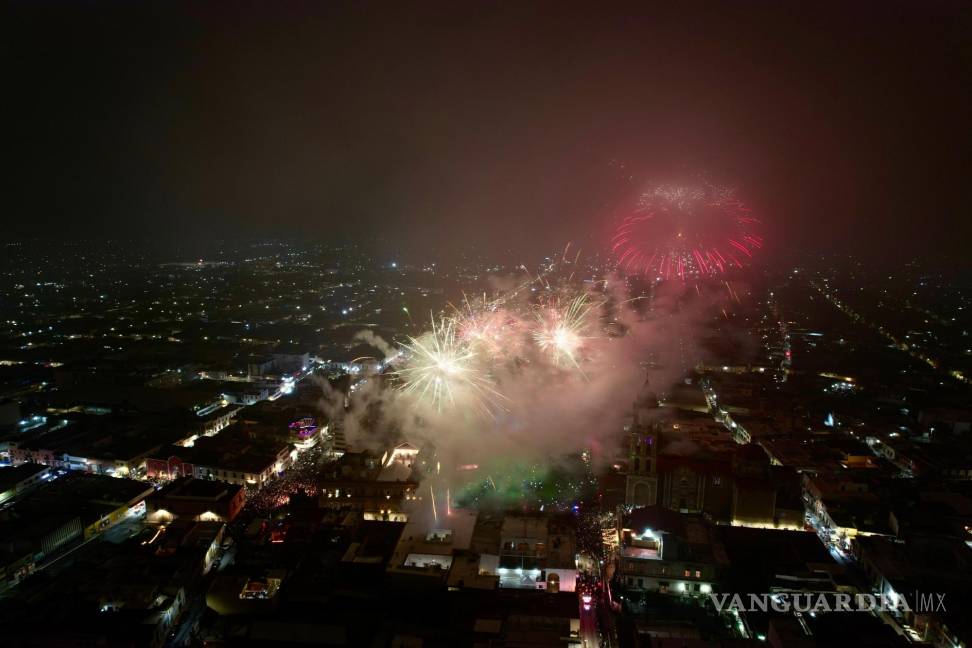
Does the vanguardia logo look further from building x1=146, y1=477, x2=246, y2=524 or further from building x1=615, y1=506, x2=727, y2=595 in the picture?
building x1=146, y1=477, x2=246, y2=524

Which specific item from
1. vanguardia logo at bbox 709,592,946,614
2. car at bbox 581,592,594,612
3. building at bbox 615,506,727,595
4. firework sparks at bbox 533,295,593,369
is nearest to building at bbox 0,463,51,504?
car at bbox 581,592,594,612

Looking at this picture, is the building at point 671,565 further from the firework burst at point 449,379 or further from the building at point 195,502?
the building at point 195,502

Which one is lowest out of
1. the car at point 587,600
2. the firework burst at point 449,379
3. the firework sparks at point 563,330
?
the car at point 587,600

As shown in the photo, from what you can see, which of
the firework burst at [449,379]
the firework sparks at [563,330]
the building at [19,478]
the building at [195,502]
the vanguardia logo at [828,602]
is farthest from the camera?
the firework sparks at [563,330]

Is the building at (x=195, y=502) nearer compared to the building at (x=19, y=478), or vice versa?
the building at (x=195, y=502)

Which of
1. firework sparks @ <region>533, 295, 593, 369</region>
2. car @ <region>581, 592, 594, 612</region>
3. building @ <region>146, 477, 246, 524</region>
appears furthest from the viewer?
firework sparks @ <region>533, 295, 593, 369</region>

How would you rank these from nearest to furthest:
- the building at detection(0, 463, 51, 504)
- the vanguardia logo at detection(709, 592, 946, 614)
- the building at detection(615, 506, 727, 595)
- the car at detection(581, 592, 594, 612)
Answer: the vanguardia logo at detection(709, 592, 946, 614) < the car at detection(581, 592, 594, 612) < the building at detection(615, 506, 727, 595) < the building at detection(0, 463, 51, 504)

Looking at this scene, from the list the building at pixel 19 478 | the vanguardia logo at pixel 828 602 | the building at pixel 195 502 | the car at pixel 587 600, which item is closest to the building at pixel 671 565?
the vanguardia logo at pixel 828 602

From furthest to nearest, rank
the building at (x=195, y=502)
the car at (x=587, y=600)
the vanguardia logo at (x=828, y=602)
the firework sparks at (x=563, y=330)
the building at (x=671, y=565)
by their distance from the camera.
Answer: the firework sparks at (x=563, y=330) → the building at (x=195, y=502) → the building at (x=671, y=565) → the car at (x=587, y=600) → the vanguardia logo at (x=828, y=602)

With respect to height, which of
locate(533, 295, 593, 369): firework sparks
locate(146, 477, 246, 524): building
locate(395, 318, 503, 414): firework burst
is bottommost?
locate(146, 477, 246, 524): building
